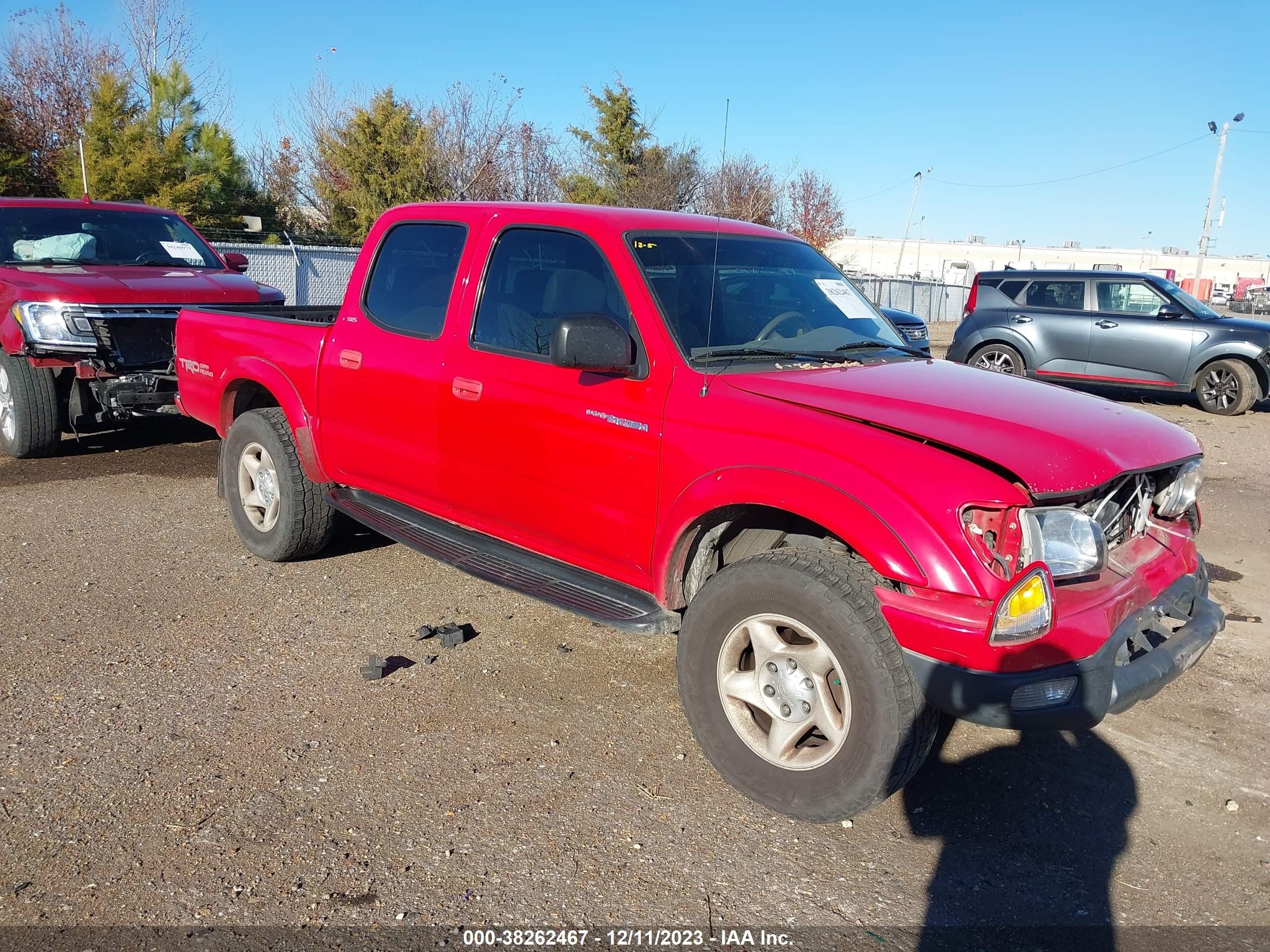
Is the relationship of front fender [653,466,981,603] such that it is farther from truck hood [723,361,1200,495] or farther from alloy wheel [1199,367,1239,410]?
alloy wheel [1199,367,1239,410]

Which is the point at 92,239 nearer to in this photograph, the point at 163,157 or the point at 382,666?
the point at 382,666

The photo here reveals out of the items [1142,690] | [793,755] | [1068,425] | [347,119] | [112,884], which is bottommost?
[112,884]

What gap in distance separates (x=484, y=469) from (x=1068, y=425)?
7.37 feet

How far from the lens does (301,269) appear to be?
1811 centimetres

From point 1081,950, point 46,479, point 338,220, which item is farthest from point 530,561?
point 338,220

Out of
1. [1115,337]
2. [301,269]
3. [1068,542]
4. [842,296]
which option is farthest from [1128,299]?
[301,269]

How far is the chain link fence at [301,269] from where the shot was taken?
1719 centimetres

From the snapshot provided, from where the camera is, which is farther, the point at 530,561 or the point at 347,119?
the point at 347,119

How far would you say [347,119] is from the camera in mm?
27812

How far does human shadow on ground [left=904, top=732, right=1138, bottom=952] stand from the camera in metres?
2.71

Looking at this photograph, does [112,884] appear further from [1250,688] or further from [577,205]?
[1250,688]

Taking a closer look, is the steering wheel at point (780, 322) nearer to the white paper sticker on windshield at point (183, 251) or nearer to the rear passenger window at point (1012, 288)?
the white paper sticker on windshield at point (183, 251)

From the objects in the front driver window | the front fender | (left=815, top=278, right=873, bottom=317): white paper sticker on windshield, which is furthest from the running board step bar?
the front driver window

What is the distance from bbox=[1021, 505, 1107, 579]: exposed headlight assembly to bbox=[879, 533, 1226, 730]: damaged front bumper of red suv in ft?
0.22
